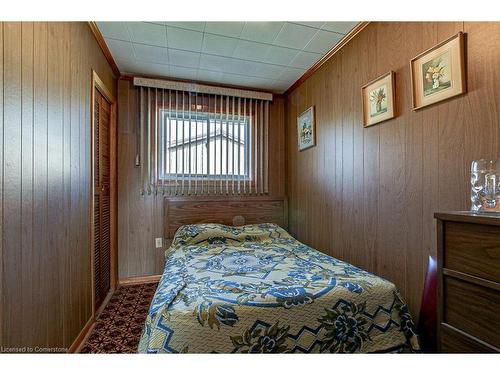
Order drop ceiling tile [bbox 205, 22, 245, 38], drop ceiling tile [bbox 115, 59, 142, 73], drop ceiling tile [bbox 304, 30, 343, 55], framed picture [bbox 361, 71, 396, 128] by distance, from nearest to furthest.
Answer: framed picture [bbox 361, 71, 396, 128]
drop ceiling tile [bbox 205, 22, 245, 38]
drop ceiling tile [bbox 304, 30, 343, 55]
drop ceiling tile [bbox 115, 59, 142, 73]

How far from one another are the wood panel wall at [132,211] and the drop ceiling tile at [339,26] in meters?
2.08

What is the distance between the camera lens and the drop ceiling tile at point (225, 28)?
189 centimetres

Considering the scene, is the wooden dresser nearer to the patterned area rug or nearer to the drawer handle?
the drawer handle

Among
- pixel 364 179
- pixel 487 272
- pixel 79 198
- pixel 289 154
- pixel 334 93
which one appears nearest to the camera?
pixel 487 272

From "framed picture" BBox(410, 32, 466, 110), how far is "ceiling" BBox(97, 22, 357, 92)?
0.76 m

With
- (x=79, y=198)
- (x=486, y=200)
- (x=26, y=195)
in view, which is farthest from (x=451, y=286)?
(x=79, y=198)

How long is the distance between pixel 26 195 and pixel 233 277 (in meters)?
1.11

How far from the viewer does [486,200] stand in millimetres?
1057

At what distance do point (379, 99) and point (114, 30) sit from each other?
6.81 ft

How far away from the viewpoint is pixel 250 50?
2244 millimetres

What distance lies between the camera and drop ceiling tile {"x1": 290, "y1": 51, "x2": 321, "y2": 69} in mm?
2346

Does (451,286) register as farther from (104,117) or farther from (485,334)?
(104,117)

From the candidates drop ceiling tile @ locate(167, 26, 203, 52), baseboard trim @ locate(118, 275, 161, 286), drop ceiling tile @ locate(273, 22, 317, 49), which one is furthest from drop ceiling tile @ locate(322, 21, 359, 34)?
baseboard trim @ locate(118, 275, 161, 286)

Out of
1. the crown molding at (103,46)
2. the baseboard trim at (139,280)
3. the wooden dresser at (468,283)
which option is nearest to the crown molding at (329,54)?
the wooden dresser at (468,283)
